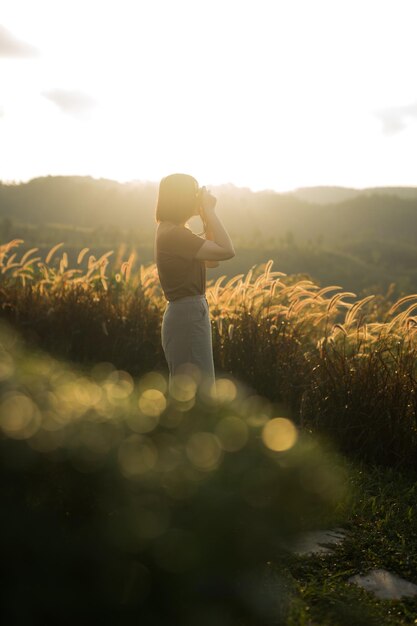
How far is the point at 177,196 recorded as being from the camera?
144 inches

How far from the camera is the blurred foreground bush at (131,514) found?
80.7 inches

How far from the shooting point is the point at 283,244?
1649 inches

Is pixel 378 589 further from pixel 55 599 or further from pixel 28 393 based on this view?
pixel 28 393

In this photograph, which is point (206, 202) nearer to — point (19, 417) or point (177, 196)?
point (177, 196)

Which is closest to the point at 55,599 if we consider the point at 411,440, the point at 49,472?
the point at 49,472

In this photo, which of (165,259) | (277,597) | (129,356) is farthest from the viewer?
(129,356)

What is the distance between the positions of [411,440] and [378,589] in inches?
71.1

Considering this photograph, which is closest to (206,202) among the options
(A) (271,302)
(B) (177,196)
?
(B) (177,196)

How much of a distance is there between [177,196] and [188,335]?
81cm

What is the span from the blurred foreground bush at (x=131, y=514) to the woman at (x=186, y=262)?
1.02m

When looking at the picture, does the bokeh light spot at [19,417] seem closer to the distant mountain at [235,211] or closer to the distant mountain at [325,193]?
the distant mountain at [235,211]

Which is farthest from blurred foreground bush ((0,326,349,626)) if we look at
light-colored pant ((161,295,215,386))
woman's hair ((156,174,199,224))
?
woman's hair ((156,174,199,224))

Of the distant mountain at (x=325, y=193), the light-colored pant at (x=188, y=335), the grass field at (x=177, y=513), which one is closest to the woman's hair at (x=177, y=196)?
the light-colored pant at (x=188, y=335)

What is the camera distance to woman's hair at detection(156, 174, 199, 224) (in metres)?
3.65
